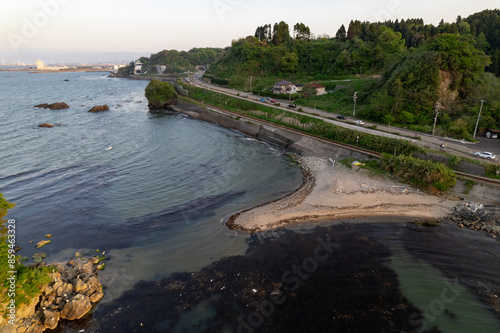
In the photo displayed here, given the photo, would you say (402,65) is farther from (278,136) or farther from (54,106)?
(54,106)

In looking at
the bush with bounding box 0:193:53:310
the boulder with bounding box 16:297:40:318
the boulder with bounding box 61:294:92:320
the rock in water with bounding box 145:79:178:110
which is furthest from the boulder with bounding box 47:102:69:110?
the boulder with bounding box 61:294:92:320

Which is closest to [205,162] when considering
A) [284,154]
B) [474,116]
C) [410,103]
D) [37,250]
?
[284,154]

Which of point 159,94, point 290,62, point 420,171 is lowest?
point 420,171

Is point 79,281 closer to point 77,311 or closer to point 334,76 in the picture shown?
point 77,311

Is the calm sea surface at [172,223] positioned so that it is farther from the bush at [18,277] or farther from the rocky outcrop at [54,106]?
the rocky outcrop at [54,106]

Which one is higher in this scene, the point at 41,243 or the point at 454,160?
the point at 454,160

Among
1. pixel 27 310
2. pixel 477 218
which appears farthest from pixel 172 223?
pixel 477 218
